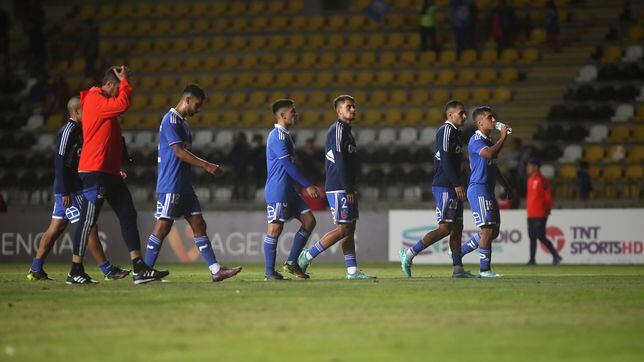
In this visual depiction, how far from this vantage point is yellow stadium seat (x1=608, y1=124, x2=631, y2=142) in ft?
105

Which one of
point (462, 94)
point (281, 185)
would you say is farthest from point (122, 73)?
point (462, 94)

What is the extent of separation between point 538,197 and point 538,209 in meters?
0.26

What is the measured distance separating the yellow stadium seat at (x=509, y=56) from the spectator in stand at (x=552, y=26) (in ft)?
3.73

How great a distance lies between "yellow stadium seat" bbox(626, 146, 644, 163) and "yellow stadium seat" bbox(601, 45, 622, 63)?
4.47m

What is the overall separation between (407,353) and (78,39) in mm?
34816

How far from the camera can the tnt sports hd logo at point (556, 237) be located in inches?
1055

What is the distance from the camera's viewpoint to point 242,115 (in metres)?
35.9

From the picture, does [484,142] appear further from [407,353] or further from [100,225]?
[100,225]

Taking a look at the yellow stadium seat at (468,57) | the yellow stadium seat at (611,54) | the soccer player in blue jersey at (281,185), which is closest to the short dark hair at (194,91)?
the soccer player in blue jersey at (281,185)

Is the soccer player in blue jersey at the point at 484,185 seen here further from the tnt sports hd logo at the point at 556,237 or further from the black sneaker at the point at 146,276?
the tnt sports hd logo at the point at 556,237

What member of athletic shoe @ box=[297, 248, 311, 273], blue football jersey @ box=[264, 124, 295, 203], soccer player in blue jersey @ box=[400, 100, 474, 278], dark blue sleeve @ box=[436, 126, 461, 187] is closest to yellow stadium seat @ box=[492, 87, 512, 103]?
soccer player in blue jersey @ box=[400, 100, 474, 278]

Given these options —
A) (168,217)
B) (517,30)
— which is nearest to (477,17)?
(517,30)

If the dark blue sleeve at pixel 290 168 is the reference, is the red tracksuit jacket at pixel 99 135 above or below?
above

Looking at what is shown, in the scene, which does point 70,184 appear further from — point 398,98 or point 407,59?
point 407,59
